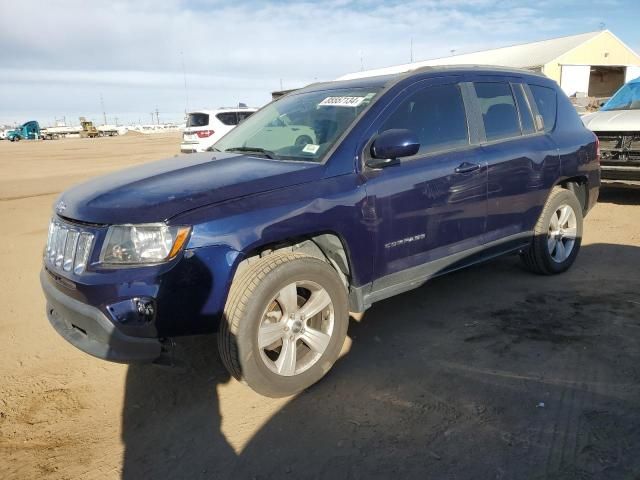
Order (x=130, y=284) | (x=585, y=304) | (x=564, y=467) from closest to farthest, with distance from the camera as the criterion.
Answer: (x=564, y=467)
(x=130, y=284)
(x=585, y=304)

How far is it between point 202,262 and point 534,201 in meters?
3.08

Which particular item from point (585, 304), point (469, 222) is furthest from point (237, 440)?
point (585, 304)

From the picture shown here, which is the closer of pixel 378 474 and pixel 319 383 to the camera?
pixel 378 474

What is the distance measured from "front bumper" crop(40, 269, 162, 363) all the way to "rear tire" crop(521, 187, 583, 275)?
11.4 feet

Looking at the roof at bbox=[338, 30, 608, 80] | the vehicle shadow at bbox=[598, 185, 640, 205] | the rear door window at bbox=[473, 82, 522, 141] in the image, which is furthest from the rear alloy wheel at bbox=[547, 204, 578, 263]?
the roof at bbox=[338, 30, 608, 80]

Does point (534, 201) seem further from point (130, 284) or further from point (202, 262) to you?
point (130, 284)

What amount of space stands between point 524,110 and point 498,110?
0.39 m

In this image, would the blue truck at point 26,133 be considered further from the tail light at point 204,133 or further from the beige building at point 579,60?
the tail light at point 204,133

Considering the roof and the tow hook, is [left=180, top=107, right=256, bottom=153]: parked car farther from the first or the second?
the roof

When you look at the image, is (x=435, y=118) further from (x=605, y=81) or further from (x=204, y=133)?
(x=605, y=81)

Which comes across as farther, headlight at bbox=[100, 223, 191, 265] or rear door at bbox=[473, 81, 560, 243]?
rear door at bbox=[473, 81, 560, 243]

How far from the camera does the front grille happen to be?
267 centimetres

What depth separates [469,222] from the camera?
149 inches

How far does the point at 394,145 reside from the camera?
308 centimetres
